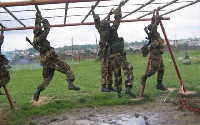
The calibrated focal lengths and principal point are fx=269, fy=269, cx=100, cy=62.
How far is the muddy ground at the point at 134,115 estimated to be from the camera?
6016mm

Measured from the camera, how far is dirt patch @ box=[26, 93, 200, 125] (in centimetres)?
601

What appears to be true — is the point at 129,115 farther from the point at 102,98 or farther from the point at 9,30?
the point at 9,30

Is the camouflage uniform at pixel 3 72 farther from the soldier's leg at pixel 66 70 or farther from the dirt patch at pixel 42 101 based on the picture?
the soldier's leg at pixel 66 70

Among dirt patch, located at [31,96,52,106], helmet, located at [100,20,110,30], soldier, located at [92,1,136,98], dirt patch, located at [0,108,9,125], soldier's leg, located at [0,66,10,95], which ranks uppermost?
helmet, located at [100,20,110,30]

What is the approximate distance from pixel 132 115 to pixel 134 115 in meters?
0.05

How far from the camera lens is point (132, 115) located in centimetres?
662

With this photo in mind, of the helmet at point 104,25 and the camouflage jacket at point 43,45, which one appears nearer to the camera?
the camouflage jacket at point 43,45

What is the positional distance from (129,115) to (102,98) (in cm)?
209

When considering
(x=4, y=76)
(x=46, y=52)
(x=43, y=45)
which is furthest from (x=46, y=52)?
(x=4, y=76)

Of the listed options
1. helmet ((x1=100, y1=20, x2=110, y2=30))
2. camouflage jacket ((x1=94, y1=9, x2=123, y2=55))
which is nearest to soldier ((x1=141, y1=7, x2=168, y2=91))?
camouflage jacket ((x1=94, y1=9, x2=123, y2=55))

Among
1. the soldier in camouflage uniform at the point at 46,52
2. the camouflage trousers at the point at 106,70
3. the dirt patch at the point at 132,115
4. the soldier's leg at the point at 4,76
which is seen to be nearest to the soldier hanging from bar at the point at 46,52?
the soldier in camouflage uniform at the point at 46,52

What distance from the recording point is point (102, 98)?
862cm

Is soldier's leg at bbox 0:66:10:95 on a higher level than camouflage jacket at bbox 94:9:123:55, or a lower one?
lower

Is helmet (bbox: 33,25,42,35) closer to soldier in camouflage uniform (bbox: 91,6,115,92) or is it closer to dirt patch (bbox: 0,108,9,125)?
soldier in camouflage uniform (bbox: 91,6,115,92)
